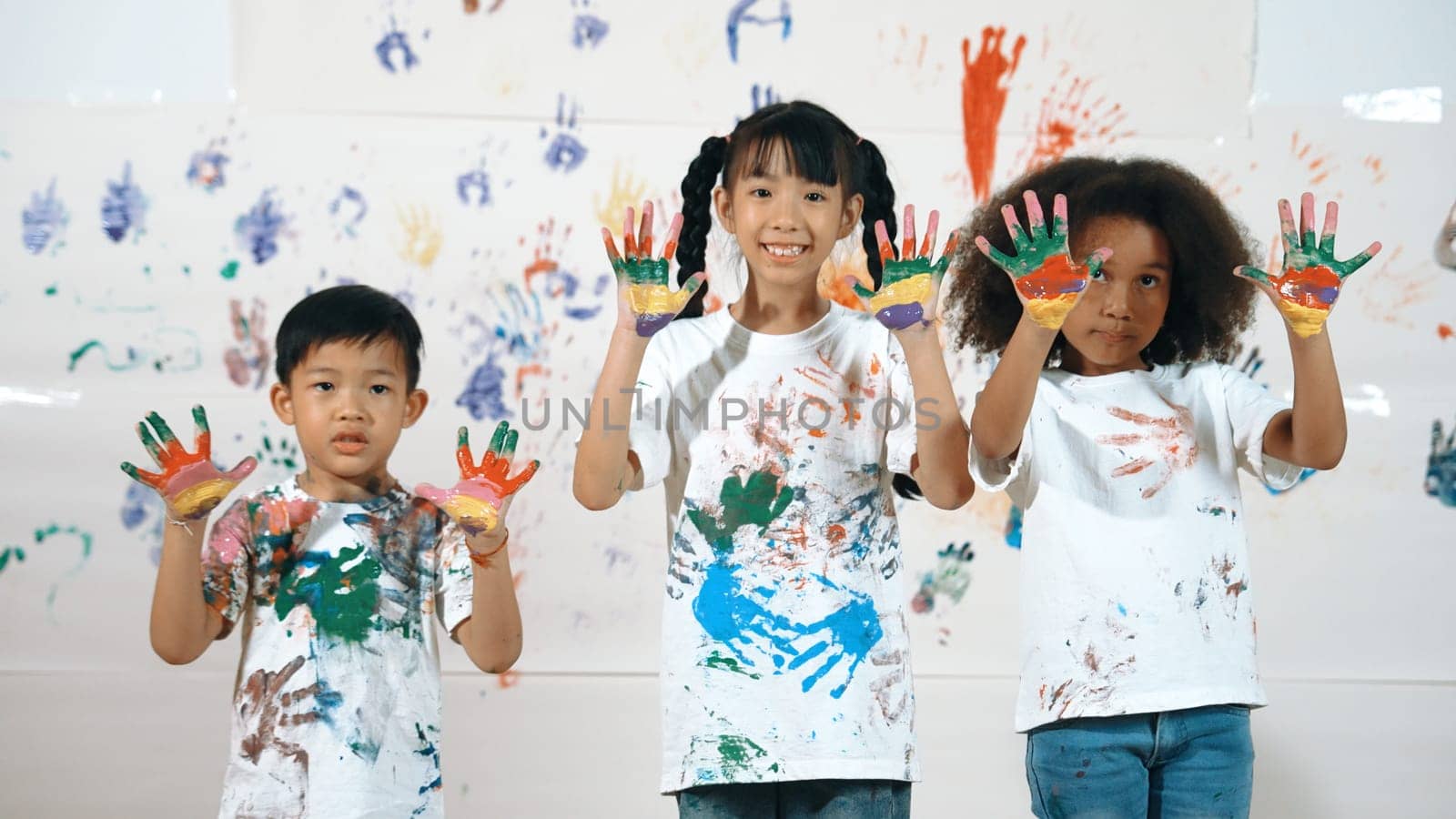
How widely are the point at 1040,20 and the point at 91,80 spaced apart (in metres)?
1.68

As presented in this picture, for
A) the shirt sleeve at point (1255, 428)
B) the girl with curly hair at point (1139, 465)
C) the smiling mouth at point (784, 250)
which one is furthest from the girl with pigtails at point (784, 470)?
the shirt sleeve at point (1255, 428)

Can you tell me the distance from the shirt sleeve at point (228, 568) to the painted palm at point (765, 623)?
1.61 feet

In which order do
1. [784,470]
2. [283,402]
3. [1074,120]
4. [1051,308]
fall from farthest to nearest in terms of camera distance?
[1074,120], [283,402], [784,470], [1051,308]

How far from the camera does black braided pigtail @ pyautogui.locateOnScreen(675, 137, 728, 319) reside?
155cm

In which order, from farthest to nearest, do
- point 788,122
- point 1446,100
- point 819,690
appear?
point 1446,100 → point 788,122 → point 819,690

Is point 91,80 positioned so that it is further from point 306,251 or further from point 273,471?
point 273,471

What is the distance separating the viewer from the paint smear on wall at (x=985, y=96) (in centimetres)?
239

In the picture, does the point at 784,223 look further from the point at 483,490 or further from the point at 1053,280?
the point at 483,490

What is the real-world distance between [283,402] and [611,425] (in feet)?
1.40

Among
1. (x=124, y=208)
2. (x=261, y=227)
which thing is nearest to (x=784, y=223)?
(x=261, y=227)

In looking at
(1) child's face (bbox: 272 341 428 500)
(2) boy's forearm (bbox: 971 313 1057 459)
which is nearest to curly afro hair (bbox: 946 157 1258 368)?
(2) boy's forearm (bbox: 971 313 1057 459)

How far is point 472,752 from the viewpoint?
2297 millimetres

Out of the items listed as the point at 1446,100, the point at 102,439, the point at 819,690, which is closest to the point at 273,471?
the point at 102,439

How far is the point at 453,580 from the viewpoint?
142 cm
